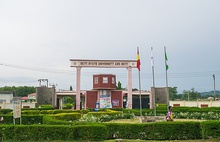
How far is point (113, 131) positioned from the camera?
39.5ft

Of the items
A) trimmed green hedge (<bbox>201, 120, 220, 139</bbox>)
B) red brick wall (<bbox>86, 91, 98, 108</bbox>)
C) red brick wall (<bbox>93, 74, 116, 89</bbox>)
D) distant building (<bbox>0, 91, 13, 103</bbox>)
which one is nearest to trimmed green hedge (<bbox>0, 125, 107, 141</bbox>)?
trimmed green hedge (<bbox>201, 120, 220, 139</bbox>)

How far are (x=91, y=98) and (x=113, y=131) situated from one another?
101 feet

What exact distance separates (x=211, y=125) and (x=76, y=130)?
224 inches

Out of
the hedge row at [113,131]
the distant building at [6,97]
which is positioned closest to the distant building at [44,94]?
the distant building at [6,97]

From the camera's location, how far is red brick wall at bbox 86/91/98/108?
139 feet

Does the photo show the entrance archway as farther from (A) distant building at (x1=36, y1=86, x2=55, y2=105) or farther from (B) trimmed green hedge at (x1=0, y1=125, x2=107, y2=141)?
(B) trimmed green hedge at (x1=0, y1=125, x2=107, y2=141)

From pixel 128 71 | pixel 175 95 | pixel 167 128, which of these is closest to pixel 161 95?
pixel 128 71

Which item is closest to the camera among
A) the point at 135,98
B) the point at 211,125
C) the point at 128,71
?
the point at 211,125

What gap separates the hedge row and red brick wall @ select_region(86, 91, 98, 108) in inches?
1203

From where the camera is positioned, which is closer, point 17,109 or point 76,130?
point 76,130

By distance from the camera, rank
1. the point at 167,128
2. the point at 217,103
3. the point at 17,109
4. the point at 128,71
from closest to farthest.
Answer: the point at 167,128 < the point at 17,109 < the point at 128,71 < the point at 217,103

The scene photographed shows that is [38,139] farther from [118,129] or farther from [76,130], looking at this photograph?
[118,129]

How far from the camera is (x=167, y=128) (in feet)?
38.7

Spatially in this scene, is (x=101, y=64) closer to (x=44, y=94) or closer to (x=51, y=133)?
(x=44, y=94)
